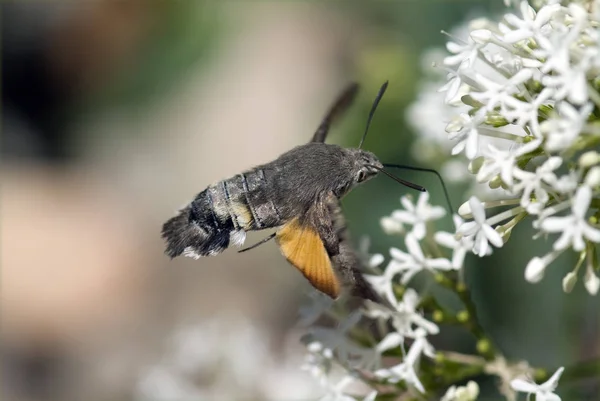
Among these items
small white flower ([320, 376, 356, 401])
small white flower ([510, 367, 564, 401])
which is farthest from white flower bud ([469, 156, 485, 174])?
small white flower ([320, 376, 356, 401])

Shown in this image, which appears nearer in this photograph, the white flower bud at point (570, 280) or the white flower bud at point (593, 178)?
the white flower bud at point (593, 178)

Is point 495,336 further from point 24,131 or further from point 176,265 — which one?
point 24,131

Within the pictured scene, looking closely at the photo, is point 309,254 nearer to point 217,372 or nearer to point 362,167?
point 362,167

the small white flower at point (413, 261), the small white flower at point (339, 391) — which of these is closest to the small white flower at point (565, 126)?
the small white flower at point (413, 261)

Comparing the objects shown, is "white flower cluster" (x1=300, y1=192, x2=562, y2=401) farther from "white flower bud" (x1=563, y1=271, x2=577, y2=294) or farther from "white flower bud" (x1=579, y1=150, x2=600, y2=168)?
"white flower bud" (x1=579, y1=150, x2=600, y2=168)

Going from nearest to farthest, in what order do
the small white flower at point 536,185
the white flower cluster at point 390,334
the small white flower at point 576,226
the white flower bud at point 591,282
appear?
1. the small white flower at point 576,226
2. the small white flower at point 536,185
3. the white flower bud at point 591,282
4. the white flower cluster at point 390,334

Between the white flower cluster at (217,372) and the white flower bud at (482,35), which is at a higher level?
the white flower bud at (482,35)

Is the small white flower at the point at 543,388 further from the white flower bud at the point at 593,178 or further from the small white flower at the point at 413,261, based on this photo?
the white flower bud at the point at 593,178
